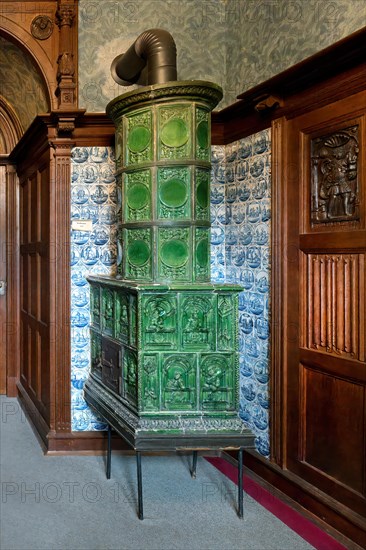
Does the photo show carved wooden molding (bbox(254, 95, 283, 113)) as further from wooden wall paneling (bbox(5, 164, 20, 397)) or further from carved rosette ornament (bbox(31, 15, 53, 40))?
wooden wall paneling (bbox(5, 164, 20, 397))

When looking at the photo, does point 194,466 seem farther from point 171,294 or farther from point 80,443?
point 171,294

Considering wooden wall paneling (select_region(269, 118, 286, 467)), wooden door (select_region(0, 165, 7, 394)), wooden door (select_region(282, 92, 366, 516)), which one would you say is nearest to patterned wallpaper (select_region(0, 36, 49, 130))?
wooden door (select_region(0, 165, 7, 394))

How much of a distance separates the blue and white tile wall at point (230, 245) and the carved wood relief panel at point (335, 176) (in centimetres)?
34

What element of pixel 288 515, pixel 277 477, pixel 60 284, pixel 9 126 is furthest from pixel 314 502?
pixel 9 126

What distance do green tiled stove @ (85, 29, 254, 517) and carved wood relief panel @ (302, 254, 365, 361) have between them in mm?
405

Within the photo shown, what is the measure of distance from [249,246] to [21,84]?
93.6 inches

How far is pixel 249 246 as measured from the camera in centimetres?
268

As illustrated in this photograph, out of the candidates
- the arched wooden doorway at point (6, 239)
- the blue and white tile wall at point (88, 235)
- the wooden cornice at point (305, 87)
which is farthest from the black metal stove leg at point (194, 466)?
the arched wooden doorway at point (6, 239)

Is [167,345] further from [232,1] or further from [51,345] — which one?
[232,1]

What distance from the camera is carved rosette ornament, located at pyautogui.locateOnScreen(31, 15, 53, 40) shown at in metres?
3.03

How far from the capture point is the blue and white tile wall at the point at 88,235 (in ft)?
9.70

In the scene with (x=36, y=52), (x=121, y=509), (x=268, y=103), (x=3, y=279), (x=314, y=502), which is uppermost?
(x=36, y=52)

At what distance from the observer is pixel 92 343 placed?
2.86m

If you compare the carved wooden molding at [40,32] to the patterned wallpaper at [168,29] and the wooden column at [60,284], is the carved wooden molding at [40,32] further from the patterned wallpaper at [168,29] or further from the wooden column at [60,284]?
the wooden column at [60,284]
